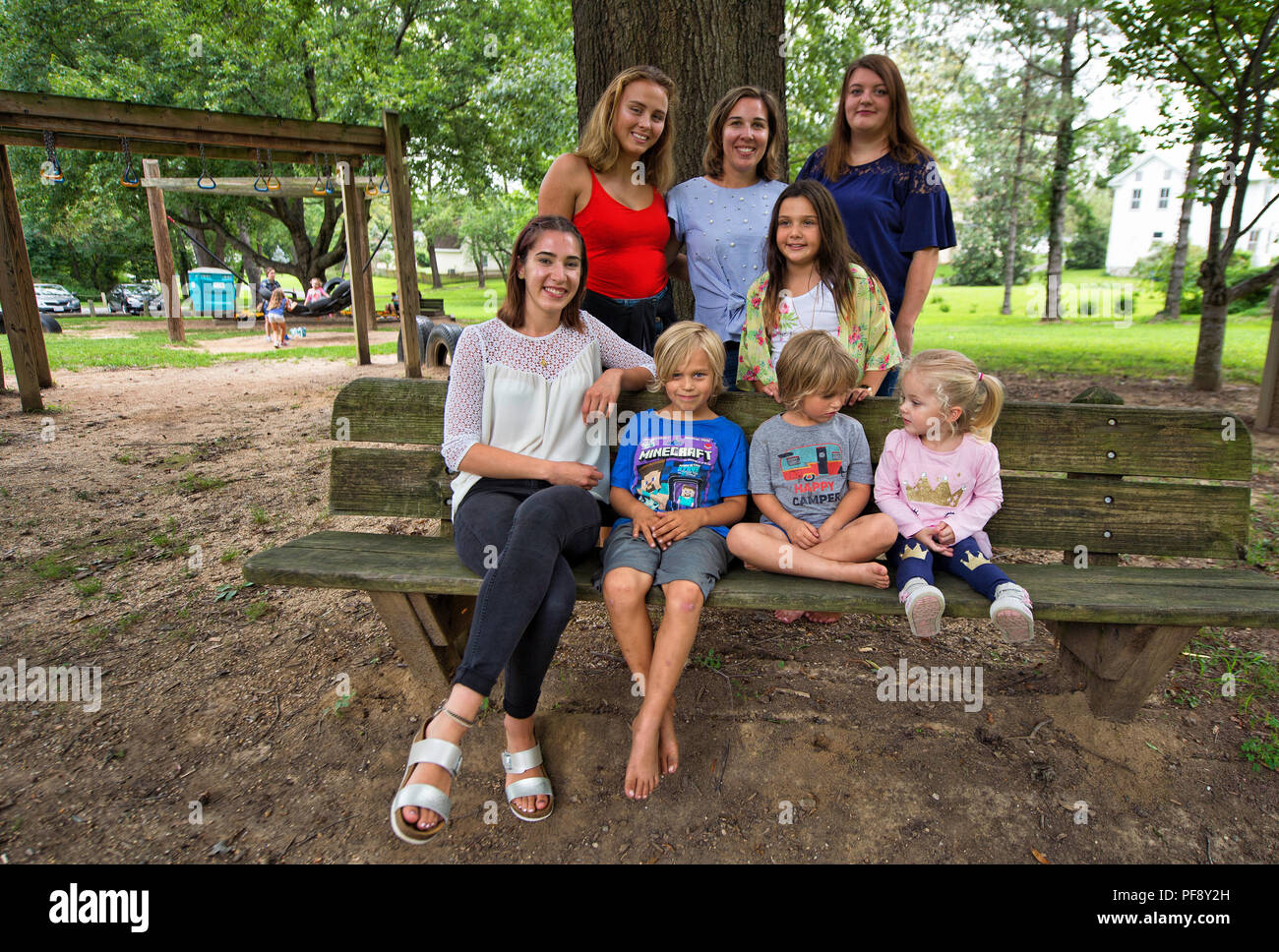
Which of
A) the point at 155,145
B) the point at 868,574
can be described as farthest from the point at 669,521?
the point at 155,145

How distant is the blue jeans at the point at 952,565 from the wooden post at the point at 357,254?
997 cm

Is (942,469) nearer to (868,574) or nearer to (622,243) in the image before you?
(868,574)

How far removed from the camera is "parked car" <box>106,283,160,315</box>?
25.5 meters

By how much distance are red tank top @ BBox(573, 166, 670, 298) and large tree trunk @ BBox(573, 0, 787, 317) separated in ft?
3.09

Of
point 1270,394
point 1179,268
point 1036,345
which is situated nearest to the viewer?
point 1270,394

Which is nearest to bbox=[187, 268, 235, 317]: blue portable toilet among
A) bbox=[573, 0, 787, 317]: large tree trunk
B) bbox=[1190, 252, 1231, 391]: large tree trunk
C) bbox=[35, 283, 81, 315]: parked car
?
bbox=[35, 283, 81, 315]: parked car

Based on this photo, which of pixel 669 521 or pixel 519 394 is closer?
pixel 669 521

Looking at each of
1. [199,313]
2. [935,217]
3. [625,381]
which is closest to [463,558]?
[625,381]

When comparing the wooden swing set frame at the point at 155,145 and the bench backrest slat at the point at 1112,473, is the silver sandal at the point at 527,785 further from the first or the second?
the wooden swing set frame at the point at 155,145

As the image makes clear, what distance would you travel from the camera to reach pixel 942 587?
7.77 ft

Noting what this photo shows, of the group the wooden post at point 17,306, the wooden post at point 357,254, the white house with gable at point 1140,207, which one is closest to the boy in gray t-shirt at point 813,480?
the wooden post at point 17,306

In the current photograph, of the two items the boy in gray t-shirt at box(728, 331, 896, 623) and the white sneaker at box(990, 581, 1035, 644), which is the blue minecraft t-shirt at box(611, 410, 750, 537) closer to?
the boy in gray t-shirt at box(728, 331, 896, 623)

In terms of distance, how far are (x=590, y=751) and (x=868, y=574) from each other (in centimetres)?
101

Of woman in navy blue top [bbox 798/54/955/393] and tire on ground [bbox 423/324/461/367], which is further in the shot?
tire on ground [bbox 423/324/461/367]
